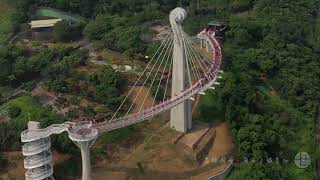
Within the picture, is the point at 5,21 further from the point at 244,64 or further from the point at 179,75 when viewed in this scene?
the point at 179,75

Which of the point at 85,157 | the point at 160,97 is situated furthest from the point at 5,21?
the point at 85,157

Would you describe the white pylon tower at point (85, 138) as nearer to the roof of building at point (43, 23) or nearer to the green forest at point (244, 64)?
the green forest at point (244, 64)

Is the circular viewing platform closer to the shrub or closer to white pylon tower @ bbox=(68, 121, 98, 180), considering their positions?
white pylon tower @ bbox=(68, 121, 98, 180)

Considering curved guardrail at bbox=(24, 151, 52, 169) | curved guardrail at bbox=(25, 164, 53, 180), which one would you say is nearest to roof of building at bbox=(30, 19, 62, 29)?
curved guardrail at bbox=(24, 151, 52, 169)

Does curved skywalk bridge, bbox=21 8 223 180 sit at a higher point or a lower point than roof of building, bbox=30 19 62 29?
lower

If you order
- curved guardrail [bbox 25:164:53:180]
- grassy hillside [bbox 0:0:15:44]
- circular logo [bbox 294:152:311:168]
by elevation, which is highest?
grassy hillside [bbox 0:0:15:44]

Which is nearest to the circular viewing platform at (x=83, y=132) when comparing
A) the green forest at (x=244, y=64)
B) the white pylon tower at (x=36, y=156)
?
the white pylon tower at (x=36, y=156)

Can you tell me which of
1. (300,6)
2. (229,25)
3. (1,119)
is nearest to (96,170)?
(1,119)
